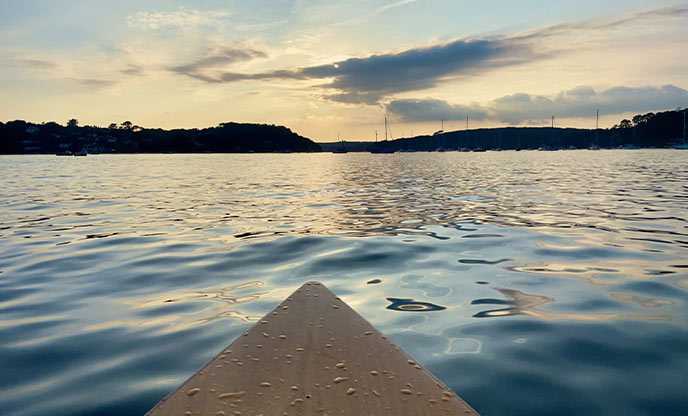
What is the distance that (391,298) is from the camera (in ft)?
14.5

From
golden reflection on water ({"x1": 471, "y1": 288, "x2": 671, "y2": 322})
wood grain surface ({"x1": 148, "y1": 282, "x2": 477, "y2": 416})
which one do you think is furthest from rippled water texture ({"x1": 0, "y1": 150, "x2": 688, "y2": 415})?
wood grain surface ({"x1": 148, "y1": 282, "x2": 477, "y2": 416})

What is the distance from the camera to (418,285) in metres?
4.88

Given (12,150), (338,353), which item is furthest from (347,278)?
(12,150)

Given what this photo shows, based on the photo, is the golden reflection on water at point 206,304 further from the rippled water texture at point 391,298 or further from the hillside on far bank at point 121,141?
the hillside on far bank at point 121,141

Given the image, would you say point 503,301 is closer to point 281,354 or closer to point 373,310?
point 373,310

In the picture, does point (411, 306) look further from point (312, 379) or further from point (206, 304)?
point (312, 379)

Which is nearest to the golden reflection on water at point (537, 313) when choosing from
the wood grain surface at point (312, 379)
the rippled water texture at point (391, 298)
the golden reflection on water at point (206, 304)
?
the rippled water texture at point (391, 298)

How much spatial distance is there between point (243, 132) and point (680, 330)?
205 meters

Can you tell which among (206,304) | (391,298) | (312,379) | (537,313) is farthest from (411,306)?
(312,379)

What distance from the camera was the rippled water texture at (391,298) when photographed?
2713 millimetres

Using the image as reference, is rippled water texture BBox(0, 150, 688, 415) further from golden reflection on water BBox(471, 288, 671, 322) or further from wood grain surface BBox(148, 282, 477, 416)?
wood grain surface BBox(148, 282, 477, 416)

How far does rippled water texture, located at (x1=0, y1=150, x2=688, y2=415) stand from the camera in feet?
8.90

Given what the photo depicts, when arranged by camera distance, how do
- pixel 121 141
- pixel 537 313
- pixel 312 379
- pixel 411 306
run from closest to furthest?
pixel 312 379, pixel 537 313, pixel 411 306, pixel 121 141

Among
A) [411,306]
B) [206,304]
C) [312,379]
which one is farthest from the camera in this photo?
[206,304]
